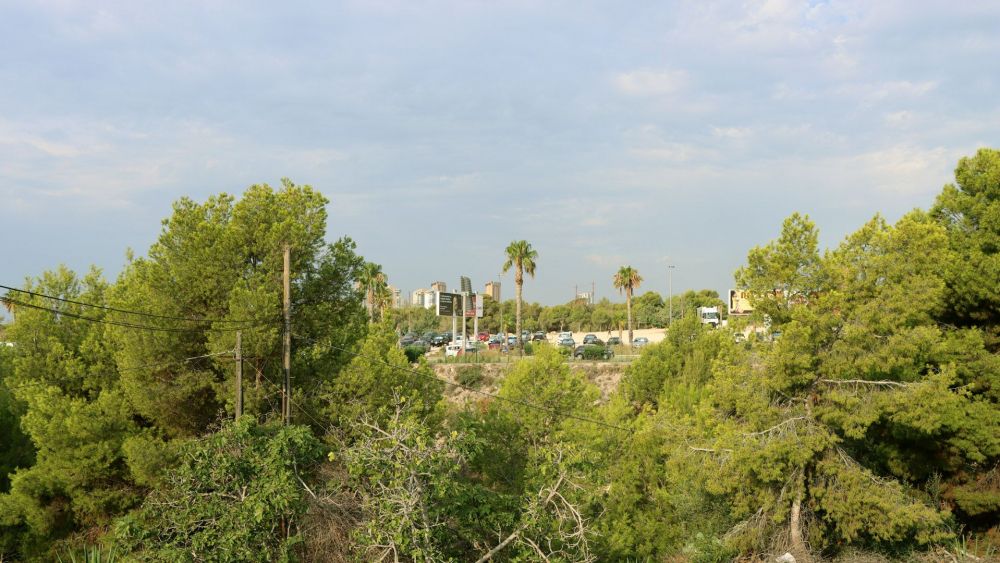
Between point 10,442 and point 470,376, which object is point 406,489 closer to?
point 10,442

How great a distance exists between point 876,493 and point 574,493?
352 inches

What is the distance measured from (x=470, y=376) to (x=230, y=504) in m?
42.6

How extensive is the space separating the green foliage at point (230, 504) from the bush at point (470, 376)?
4111 centimetres

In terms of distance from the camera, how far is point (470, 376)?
5581cm

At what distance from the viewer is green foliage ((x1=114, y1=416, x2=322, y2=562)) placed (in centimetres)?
1270

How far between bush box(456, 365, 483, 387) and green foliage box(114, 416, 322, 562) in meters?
41.1

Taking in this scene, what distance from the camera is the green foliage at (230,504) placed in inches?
500

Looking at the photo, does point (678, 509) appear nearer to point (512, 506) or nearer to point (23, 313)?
point (512, 506)

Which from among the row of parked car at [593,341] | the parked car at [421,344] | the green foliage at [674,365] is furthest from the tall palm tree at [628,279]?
the green foliage at [674,365]

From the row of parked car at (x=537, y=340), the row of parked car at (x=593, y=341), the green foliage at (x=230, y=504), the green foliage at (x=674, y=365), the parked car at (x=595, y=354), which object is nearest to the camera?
the green foliage at (x=230, y=504)

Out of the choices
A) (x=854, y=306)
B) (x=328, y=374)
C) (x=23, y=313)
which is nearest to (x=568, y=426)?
(x=328, y=374)

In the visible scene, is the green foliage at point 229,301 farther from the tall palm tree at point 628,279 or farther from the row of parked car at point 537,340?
the tall palm tree at point 628,279

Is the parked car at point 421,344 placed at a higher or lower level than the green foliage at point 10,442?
higher

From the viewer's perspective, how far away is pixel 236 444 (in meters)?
14.0
